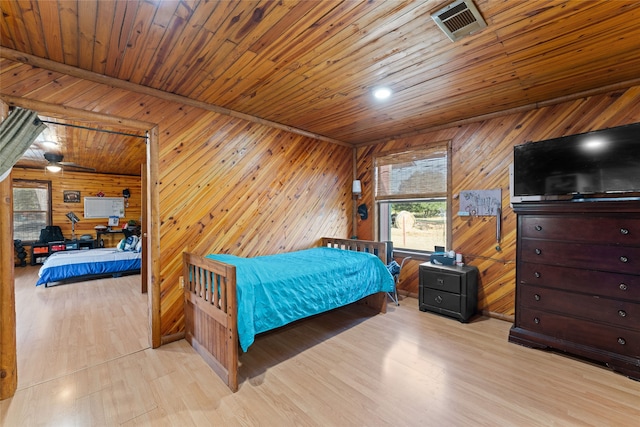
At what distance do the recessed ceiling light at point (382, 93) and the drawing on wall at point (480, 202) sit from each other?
1.75 m

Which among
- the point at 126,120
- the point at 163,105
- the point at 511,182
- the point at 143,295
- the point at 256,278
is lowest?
the point at 143,295

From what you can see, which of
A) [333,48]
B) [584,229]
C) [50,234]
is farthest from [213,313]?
[50,234]

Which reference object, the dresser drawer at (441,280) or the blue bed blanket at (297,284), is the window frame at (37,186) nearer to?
the blue bed blanket at (297,284)

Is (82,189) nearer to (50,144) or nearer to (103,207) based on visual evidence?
(103,207)

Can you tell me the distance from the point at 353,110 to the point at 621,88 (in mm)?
2573

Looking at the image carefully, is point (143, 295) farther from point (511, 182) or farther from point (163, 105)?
point (511, 182)

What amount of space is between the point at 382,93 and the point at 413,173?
171 centimetres

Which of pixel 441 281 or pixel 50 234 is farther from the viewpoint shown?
pixel 50 234

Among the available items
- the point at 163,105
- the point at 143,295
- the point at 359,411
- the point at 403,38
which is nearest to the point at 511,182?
the point at 403,38

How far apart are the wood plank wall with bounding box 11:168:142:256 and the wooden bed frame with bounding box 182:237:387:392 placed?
6.88 m

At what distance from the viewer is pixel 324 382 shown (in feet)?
6.93

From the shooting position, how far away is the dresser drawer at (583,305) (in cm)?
217

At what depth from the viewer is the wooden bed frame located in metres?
2.03

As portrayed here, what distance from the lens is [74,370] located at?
2266 mm
